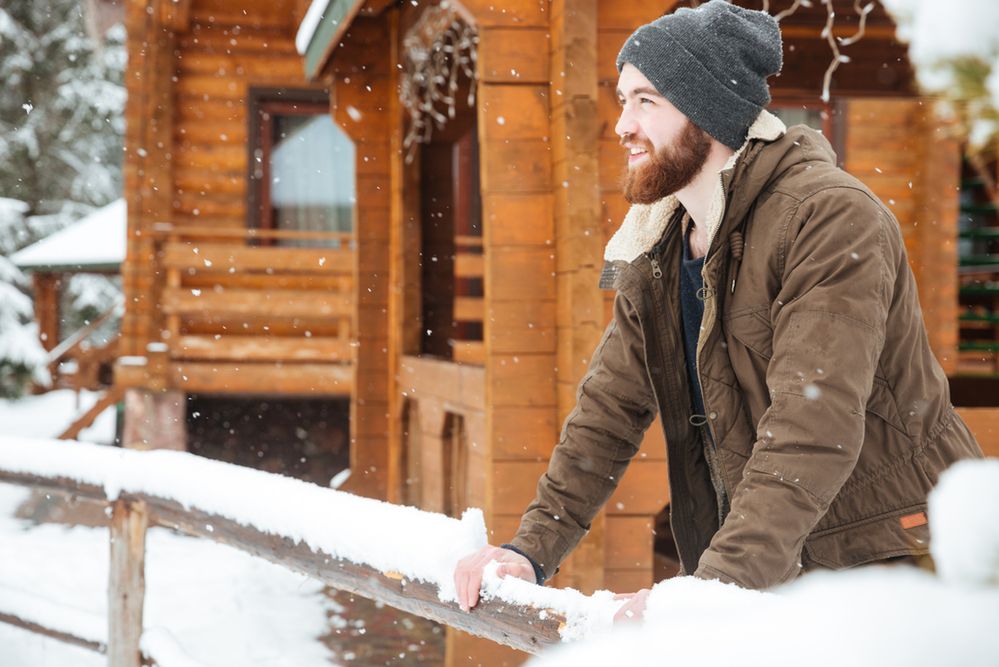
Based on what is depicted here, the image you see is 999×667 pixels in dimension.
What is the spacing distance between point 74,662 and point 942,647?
5.17 metres

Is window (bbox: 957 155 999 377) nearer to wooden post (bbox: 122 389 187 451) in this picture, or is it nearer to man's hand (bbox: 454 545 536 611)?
wooden post (bbox: 122 389 187 451)

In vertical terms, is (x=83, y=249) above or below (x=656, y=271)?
below

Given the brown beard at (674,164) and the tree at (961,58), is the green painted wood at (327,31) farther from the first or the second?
the tree at (961,58)

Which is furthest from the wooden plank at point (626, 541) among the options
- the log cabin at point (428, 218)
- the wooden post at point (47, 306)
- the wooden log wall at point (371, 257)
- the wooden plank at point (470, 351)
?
the wooden post at point (47, 306)

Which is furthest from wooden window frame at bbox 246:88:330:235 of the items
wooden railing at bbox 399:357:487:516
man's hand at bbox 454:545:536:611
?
man's hand at bbox 454:545:536:611

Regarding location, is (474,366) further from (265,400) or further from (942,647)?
(265,400)

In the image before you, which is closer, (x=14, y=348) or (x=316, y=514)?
(x=316, y=514)

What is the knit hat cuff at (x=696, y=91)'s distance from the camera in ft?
7.26

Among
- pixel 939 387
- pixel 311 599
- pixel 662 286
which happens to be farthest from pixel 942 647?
pixel 311 599

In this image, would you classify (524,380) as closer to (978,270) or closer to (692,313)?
(692,313)

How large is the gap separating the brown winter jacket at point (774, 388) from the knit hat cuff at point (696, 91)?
0.24ft

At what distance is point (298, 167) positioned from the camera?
11.6 m

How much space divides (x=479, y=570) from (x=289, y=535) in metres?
1.13

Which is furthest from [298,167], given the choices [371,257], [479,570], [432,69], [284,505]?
[479,570]
